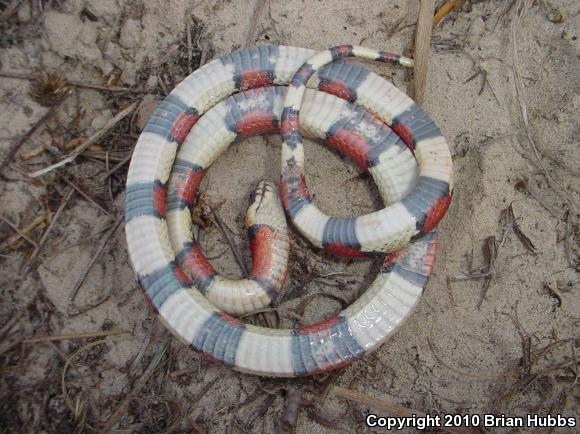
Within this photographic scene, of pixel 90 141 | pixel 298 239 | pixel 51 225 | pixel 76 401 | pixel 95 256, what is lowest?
pixel 76 401

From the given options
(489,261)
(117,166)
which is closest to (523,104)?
(489,261)

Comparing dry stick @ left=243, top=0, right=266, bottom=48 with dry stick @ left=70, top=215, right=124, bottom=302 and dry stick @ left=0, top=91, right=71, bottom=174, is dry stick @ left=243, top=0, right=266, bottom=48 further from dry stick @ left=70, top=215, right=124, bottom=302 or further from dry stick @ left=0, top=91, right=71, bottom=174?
dry stick @ left=70, top=215, right=124, bottom=302

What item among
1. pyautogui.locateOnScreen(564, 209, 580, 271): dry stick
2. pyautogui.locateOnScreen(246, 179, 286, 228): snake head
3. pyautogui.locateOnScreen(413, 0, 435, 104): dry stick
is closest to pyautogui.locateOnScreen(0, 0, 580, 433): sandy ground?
pyautogui.locateOnScreen(564, 209, 580, 271): dry stick

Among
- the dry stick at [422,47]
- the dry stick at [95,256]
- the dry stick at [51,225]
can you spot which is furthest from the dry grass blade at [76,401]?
the dry stick at [422,47]

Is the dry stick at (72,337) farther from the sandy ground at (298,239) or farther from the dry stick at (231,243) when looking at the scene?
the dry stick at (231,243)

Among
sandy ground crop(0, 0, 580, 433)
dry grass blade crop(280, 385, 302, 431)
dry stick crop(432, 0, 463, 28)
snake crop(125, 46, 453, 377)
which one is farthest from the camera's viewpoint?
dry stick crop(432, 0, 463, 28)

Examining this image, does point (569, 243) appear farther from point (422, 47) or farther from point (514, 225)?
A: point (422, 47)
